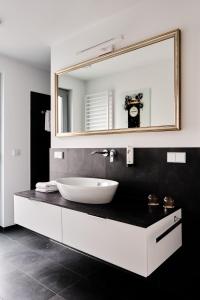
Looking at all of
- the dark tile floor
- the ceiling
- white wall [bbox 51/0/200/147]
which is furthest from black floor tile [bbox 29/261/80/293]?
the ceiling

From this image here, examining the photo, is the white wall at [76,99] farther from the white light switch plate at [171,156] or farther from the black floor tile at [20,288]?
the black floor tile at [20,288]

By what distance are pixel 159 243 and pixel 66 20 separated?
2.13 m

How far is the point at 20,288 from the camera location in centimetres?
187

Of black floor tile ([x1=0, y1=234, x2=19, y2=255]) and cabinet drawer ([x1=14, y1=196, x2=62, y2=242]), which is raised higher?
cabinet drawer ([x1=14, y1=196, x2=62, y2=242])

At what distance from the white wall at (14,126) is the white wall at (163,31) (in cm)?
133

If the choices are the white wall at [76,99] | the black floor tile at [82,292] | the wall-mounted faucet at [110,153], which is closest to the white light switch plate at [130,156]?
the wall-mounted faucet at [110,153]

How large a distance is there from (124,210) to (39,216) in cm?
78

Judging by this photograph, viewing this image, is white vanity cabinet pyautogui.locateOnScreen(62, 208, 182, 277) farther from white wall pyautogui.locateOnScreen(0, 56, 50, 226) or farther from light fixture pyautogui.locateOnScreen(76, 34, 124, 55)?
white wall pyautogui.locateOnScreen(0, 56, 50, 226)

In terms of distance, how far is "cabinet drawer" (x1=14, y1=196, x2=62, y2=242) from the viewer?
1836mm

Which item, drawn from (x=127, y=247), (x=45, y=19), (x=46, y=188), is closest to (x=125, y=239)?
(x=127, y=247)

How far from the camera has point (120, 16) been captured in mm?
2092

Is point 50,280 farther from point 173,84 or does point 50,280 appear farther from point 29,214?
point 173,84

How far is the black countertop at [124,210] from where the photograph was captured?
4.75 feet

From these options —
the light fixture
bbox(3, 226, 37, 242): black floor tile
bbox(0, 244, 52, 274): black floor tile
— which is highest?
the light fixture
